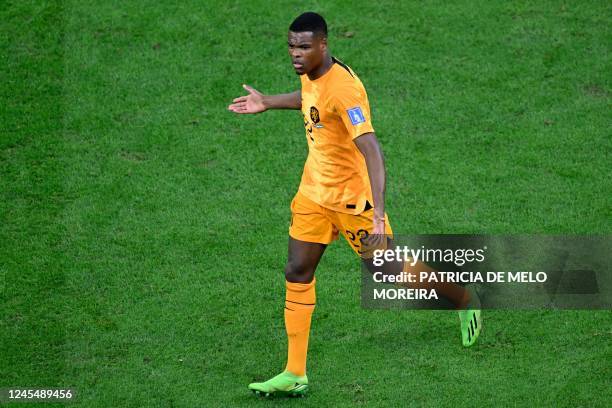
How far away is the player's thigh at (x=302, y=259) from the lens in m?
7.73

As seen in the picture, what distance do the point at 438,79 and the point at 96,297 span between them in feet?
14.4

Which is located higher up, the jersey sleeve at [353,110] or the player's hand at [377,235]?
the jersey sleeve at [353,110]

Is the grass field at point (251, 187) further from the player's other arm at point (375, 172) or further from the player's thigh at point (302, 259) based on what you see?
the player's other arm at point (375, 172)

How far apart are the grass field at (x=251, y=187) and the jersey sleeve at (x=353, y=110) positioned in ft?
6.19

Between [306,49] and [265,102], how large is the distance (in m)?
0.91

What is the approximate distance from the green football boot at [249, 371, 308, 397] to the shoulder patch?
1.85 m

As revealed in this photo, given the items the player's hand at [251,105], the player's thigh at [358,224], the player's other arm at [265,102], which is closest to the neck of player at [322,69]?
the player's other arm at [265,102]

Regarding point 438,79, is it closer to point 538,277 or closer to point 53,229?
point 538,277

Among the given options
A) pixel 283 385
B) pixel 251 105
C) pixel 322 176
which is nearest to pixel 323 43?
pixel 322 176

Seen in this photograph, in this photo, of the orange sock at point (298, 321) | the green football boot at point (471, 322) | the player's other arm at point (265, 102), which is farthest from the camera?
the green football boot at point (471, 322)

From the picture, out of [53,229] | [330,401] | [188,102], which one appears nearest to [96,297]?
[53,229]

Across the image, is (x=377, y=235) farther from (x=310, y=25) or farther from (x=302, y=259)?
(x=310, y=25)

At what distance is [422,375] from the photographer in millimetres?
8055

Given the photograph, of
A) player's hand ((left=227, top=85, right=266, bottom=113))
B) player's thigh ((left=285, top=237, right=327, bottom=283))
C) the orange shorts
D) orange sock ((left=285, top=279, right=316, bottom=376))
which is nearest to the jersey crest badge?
the orange shorts
